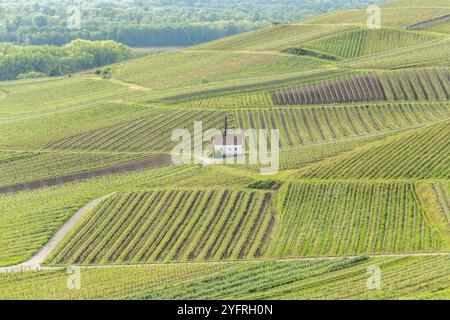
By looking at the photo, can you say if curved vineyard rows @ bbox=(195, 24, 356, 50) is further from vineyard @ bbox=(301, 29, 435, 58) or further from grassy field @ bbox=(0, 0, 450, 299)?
grassy field @ bbox=(0, 0, 450, 299)

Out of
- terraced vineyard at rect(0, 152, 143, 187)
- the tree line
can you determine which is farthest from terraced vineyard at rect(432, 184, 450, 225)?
the tree line

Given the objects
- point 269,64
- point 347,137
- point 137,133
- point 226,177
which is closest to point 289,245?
point 226,177

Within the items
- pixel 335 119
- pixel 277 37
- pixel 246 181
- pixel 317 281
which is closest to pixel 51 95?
pixel 335 119

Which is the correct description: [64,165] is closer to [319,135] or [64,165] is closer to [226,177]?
[226,177]

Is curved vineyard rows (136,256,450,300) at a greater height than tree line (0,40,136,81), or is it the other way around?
curved vineyard rows (136,256,450,300)

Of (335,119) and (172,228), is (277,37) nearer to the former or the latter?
(335,119)

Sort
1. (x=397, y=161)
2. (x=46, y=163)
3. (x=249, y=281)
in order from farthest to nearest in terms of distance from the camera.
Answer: (x=46, y=163), (x=397, y=161), (x=249, y=281)
